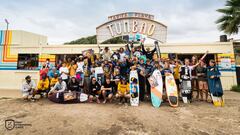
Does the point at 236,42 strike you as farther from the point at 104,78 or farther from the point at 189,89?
the point at 104,78

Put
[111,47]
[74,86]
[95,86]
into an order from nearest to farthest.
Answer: [95,86] → [74,86] → [111,47]

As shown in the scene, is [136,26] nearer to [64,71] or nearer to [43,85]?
[64,71]

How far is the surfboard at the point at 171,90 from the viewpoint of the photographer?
16.7 feet

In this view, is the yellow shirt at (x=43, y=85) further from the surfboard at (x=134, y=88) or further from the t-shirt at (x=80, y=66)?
the surfboard at (x=134, y=88)

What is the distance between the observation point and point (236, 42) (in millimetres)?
8797

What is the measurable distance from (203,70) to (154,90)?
2.11m

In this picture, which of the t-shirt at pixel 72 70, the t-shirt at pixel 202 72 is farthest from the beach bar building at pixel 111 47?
the t-shirt at pixel 202 72

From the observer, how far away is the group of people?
5477mm

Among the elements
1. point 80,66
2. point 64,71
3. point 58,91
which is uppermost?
point 80,66

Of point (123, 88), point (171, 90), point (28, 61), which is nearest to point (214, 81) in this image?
point (171, 90)

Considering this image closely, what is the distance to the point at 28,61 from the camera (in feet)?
32.3

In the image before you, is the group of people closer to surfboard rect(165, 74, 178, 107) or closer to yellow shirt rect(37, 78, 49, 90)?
yellow shirt rect(37, 78, 49, 90)

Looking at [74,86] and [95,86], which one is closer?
[95,86]

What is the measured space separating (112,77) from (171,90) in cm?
232
